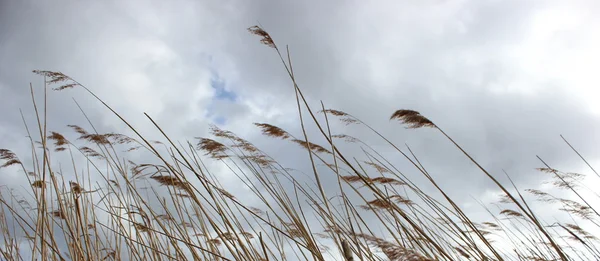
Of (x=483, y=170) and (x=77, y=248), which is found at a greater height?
(x=77, y=248)

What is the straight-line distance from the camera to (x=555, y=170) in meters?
3.43

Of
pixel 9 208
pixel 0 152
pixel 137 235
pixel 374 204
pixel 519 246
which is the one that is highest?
pixel 0 152

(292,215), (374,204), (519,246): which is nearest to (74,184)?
(292,215)

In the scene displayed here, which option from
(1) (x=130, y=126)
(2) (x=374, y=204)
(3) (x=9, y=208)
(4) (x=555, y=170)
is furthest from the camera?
(4) (x=555, y=170)

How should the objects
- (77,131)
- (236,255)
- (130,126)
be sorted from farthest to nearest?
1. (77,131)
2. (130,126)
3. (236,255)

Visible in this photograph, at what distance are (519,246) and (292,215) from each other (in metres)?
2.55

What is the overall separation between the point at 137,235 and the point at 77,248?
0.42 m

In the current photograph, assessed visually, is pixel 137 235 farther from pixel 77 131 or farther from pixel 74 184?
pixel 77 131

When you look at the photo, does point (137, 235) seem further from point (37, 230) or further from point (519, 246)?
point (519, 246)

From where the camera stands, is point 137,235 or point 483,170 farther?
point 137,235

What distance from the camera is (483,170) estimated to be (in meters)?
2.12

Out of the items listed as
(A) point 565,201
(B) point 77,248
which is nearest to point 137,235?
(B) point 77,248

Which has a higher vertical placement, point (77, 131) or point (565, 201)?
point (77, 131)

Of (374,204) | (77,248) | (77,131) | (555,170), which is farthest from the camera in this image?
(555,170)
